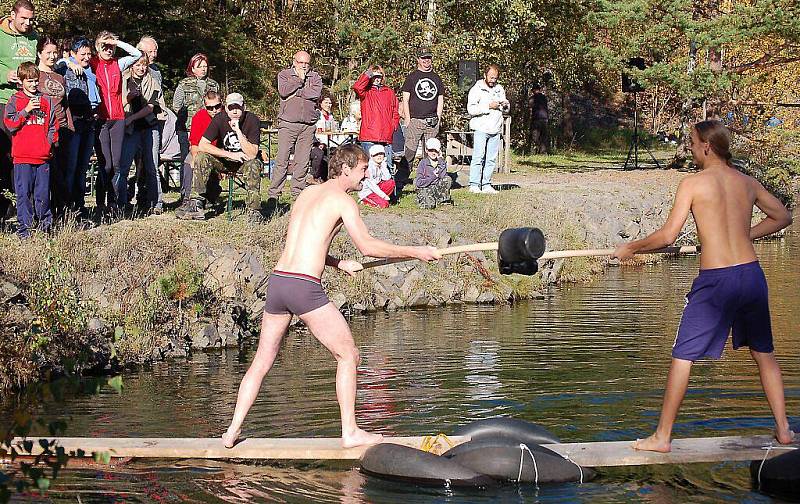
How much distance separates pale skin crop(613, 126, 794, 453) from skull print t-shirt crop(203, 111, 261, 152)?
8.72 m

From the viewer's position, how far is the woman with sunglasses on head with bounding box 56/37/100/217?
14.9m

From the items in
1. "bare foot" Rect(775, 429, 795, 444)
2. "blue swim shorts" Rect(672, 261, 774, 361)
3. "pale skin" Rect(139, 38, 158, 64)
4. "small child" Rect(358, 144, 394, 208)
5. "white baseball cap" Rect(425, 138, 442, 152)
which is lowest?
"bare foot" Rect(775, 429, 795, 444)

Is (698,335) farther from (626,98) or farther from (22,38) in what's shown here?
(626,98)

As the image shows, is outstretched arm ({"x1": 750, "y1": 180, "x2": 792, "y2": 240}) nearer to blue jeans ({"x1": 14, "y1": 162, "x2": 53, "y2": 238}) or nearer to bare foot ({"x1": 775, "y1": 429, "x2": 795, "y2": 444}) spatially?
bare foot ({"x1": 775, "y1": 429, "x2": 795, "y2": 444})

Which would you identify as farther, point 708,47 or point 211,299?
point 708,47

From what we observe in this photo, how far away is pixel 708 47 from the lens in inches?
1129

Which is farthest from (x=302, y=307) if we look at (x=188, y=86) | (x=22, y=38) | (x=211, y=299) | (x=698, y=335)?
(x=188, y=86)

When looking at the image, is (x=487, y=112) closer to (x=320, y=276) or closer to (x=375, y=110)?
(x=375, y=110)

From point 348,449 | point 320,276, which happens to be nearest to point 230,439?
point 348,449

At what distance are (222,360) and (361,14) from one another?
21.3 metres

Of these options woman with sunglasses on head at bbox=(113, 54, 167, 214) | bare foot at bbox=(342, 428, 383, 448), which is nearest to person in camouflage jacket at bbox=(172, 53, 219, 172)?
woman with sunglasses on head at bbox=(113, 54, 167, 214)

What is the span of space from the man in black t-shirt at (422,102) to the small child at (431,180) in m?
0.55

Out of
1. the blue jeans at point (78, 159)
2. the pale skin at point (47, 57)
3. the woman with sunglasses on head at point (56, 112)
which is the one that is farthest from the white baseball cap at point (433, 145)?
the pale skin at point (47, 57)

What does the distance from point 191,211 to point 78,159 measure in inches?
65.5
